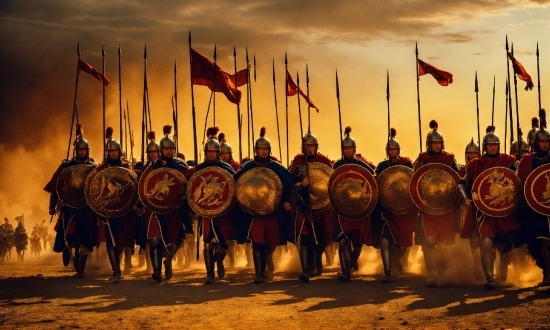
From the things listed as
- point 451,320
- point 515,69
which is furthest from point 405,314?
point 515,69

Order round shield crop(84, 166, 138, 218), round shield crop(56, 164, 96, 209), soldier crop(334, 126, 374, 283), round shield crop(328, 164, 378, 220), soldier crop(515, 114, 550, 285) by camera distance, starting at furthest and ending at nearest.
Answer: round shield crop(56, 164, 96, 209)
round shield crop(84, 166, 138, 218)
soldier crop(334, 126, 374, 283)
round shield crop(328, 164, 378, 220)
soldier crop(515, 114, 550, 285)

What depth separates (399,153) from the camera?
16344mm

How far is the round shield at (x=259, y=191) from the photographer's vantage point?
15852mm

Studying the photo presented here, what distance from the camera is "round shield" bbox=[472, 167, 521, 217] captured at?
14375 millimetres

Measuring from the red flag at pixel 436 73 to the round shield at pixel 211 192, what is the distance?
6351mm

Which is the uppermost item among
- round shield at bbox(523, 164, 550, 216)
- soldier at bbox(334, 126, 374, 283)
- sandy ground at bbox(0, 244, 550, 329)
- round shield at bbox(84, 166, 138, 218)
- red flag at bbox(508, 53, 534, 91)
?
red flag at bbox(508, 53, 534, 91)

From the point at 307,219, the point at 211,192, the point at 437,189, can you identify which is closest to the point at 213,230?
the point at 211,192

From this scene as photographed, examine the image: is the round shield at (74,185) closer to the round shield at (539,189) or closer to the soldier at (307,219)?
the soldier at (307,219)

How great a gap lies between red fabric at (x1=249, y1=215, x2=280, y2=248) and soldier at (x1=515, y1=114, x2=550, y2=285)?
398 cm

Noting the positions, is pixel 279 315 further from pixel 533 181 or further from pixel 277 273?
pixel 277 273

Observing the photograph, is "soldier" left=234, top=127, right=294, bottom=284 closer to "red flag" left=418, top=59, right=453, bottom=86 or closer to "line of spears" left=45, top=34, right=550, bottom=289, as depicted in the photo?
"line of spears" left=45, top=34, right=550, bottom=289

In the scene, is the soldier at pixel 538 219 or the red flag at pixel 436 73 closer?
the soldier at pixel 538 219

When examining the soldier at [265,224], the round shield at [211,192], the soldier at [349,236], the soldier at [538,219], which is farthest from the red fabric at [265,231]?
the soldier at [538,219]

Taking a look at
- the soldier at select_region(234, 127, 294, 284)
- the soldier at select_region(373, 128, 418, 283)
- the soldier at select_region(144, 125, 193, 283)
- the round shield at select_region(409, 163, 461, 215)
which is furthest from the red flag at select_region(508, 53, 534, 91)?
the soldier at select_region(144, 125, 193, 283)
